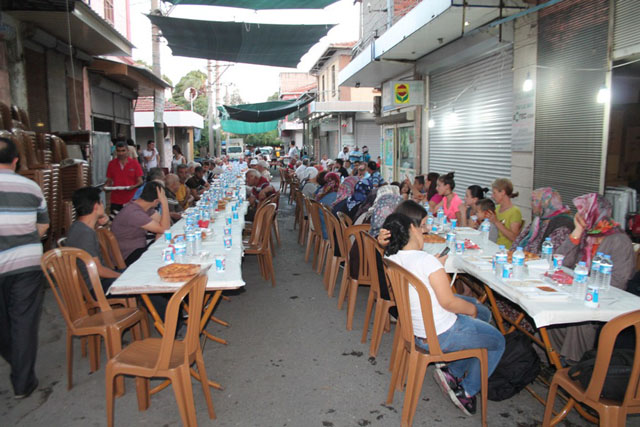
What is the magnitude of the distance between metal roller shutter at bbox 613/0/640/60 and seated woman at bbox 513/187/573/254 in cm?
231

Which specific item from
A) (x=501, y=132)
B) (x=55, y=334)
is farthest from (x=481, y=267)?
(x=501, y=132)

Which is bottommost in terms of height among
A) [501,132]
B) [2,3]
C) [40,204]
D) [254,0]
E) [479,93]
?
[40,204]

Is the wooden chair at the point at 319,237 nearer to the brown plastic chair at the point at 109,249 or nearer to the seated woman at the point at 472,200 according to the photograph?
the seated woman at the point at 472,200

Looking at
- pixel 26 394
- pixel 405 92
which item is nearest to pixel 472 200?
pixel 26 394

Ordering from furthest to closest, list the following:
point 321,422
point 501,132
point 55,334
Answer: point 501,132 → point 55,334 → point 321,422

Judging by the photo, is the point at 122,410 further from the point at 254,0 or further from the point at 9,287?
the point at 254,0

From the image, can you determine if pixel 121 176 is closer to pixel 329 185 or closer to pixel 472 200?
pixel 329 185

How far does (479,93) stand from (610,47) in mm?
3428

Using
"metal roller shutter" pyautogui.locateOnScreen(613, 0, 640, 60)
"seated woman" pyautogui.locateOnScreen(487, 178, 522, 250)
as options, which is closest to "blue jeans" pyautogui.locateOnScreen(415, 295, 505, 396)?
"seated woman" pyautogui.locateOnScreen(487, 178, 522, 250)

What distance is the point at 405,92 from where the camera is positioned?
11438 mm

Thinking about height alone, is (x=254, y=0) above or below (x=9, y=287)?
above

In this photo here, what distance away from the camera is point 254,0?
898cm

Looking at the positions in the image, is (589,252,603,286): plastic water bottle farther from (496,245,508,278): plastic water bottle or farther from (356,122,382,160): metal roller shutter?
(356,122,382,160): metal roller shutter

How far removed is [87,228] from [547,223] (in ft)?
13.4
